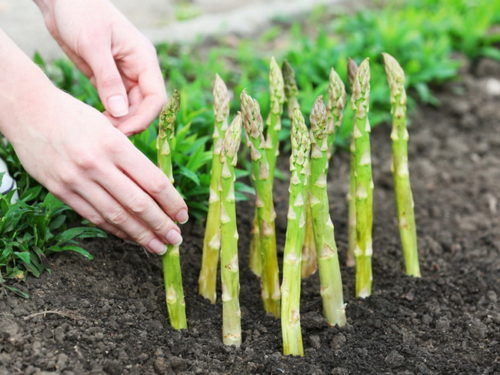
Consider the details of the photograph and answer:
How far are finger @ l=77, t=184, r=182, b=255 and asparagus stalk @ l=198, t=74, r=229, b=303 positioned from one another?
0.83 ft

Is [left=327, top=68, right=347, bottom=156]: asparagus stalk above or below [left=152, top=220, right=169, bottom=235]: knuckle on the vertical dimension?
above

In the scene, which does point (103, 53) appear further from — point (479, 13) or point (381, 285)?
point (479, 13)

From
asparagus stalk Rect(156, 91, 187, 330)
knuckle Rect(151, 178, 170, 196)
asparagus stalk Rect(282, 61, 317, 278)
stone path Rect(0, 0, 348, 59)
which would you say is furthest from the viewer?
stone path Rect(0, 0, 348, 59)

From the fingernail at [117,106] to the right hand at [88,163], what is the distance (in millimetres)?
403

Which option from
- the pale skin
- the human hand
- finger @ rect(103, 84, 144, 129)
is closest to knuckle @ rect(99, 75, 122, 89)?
the human hand

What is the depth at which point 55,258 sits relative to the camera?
111 inches

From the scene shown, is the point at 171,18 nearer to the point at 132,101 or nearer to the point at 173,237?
the point at 132,101

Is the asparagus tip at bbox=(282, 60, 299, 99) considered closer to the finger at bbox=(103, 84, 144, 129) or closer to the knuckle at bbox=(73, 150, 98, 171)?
the finger at bbox=(103, 84, 144, 129)

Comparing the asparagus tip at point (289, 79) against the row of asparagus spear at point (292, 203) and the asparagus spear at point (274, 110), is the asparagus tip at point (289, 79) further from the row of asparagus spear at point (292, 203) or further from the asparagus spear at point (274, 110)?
the asparagus spear at point (274, 110)

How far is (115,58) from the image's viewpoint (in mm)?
2965

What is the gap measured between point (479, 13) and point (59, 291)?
14.6 feet

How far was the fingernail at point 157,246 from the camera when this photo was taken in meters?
2.54

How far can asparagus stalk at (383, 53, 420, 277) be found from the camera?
286 cm

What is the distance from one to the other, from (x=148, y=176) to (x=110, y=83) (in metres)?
0.64
